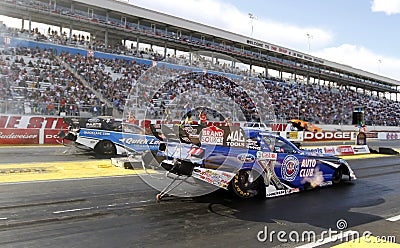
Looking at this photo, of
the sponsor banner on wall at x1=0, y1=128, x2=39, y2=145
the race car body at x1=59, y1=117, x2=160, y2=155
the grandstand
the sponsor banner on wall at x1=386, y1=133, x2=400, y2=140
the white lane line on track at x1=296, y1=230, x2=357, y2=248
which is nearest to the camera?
the white lane line on track at x1=296, y1=230, x2=357, y2=248

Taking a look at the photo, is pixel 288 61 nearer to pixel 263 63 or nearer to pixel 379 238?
pixel 263 63

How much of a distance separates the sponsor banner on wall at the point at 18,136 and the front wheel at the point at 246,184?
13.1 m

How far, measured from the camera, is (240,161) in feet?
21.1

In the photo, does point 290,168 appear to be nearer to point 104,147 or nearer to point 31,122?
point 104,147

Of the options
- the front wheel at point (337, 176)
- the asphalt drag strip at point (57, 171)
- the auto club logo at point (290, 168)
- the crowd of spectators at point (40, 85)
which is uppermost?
the crowd of spectators at point (40, 85)

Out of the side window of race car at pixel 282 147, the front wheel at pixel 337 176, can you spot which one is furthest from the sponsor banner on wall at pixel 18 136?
the front wheel at pixel 337 176

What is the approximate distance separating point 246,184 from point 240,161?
1.78 feet

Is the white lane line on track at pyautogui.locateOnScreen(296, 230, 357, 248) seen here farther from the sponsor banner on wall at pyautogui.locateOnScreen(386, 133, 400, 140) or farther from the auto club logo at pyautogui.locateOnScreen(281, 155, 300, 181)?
the sponsor banner on wall at pyautogui.locateOnScreen(386, 133, 400, 140)

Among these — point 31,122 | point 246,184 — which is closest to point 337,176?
point 246,184

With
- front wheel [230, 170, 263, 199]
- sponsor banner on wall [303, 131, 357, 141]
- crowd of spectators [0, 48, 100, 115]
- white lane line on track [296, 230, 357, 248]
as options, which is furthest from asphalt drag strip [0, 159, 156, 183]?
sponsor banner on wall [303, 131, 357, 141]

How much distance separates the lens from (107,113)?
62.6 feet

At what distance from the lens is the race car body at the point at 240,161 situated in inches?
242

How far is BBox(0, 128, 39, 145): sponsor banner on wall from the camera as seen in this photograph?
1581 cm

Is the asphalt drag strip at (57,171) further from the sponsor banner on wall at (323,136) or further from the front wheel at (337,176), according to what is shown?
the sponsor banner on wall at (323,136)
